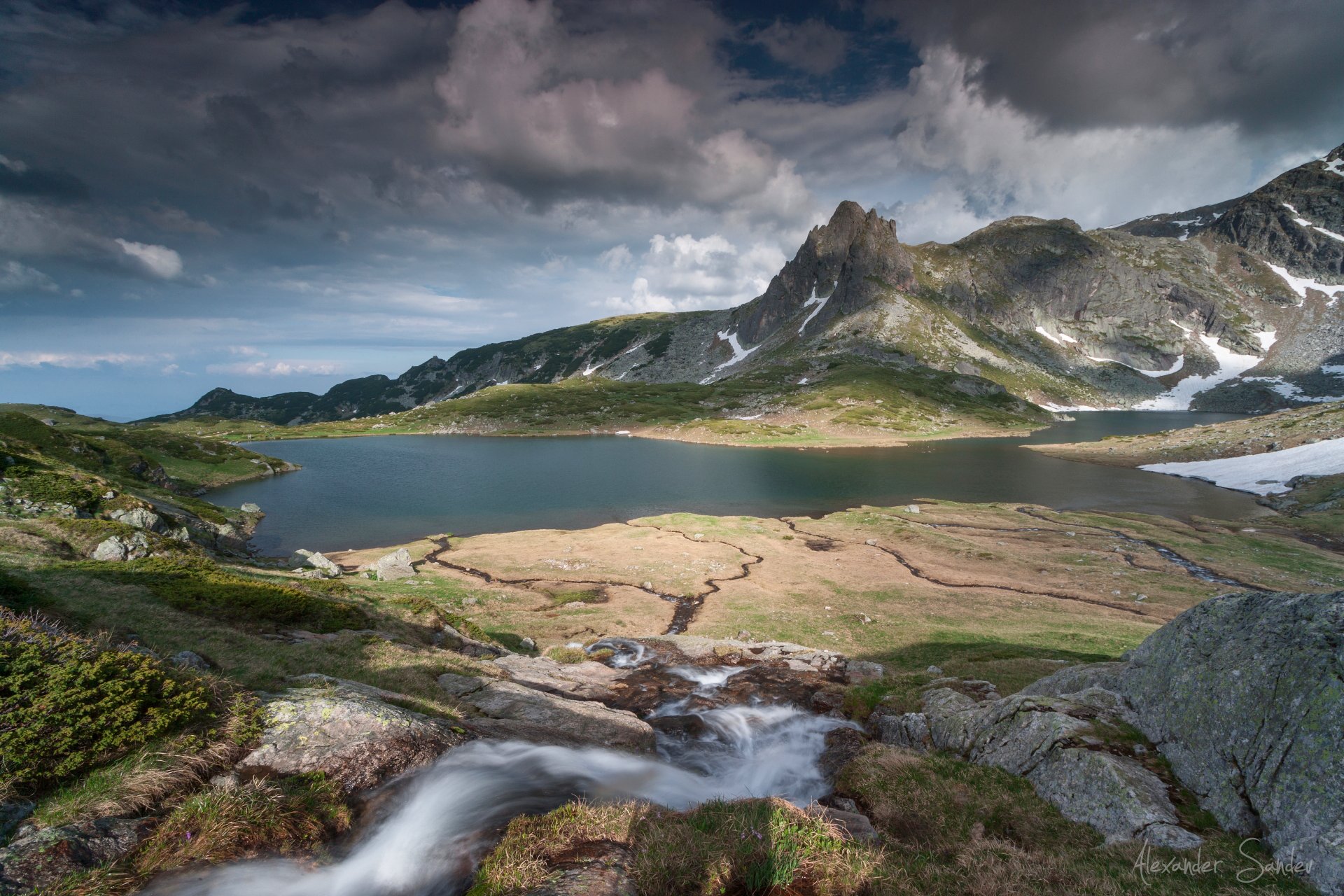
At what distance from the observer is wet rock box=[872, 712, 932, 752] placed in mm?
17812

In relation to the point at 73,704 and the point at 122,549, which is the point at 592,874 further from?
the point at 122,549

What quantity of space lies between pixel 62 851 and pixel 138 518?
131ft

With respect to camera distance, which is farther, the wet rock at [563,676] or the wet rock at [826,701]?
the wet rock at [826,701]

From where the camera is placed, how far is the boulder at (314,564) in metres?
38.6

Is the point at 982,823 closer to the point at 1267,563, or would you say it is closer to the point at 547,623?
the point at 547,623

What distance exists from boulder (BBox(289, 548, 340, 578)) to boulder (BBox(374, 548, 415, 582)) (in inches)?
114

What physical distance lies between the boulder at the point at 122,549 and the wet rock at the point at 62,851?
2236cm

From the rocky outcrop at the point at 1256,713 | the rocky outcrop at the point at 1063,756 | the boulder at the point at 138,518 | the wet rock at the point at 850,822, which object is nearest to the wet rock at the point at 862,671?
the rocky outcrop at the point at 1063,756

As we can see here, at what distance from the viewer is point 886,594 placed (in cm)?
4253

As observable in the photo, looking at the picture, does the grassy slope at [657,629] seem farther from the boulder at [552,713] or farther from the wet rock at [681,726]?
the wet rock at [681,726]

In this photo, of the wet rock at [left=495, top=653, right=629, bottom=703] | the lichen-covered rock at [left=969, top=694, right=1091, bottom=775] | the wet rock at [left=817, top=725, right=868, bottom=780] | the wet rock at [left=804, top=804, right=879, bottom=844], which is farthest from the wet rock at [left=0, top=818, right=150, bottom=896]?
the lichen-covered rock at [left=969, top=694, right=1091, bottom=775]

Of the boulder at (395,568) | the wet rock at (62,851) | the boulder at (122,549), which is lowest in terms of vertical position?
the boulder at (395,568)

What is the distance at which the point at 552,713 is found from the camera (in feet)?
55.5

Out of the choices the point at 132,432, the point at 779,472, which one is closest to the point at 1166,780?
the point at 779,472
